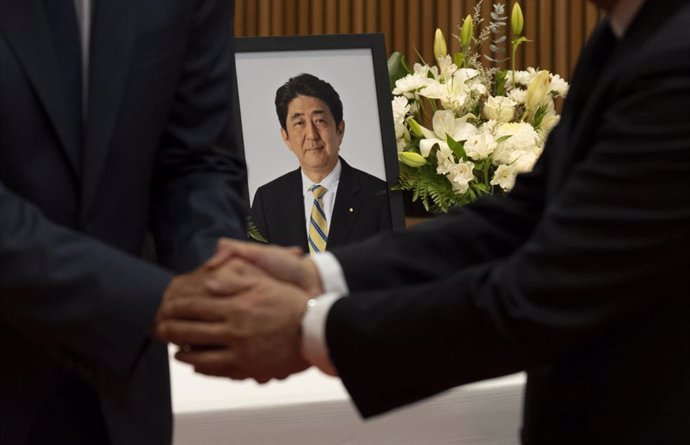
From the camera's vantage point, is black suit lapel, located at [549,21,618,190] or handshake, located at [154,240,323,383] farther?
handshake, located at [154,240,323,383]

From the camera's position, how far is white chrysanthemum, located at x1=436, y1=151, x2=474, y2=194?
2395 millimetres

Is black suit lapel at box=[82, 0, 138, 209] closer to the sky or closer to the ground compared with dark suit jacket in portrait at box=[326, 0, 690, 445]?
closer to the sky

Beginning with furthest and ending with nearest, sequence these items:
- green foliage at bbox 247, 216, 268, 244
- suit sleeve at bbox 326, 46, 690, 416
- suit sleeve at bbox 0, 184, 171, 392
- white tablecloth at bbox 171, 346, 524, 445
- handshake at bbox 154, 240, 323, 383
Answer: green foliage at bbox 247, 216, 268, 244 → white tablecloth at bbox 171, 346, 524, 445 → handshake at bbox 154, 240, 323, 383 → suit sleeve at bbox 0, 184, 171, 392 → suit sleeve at bbox 326, 46, 690, 416

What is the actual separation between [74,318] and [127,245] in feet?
0.50

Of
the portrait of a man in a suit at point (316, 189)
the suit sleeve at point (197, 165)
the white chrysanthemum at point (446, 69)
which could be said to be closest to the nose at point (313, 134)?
the portrait of a man in a suit at point (316, 189)

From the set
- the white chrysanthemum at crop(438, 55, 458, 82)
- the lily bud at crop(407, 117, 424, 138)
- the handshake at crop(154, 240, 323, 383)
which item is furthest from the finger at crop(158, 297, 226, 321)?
the white chrysanthemum at crop(438, 55, 458, 82)

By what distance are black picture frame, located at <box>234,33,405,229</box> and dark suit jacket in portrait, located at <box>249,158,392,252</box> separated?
0.02 m

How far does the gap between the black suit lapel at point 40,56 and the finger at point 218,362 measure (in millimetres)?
298

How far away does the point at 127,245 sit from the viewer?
1.50 meters

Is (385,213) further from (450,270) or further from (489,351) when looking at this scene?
(489,351)

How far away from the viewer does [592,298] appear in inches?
49.5

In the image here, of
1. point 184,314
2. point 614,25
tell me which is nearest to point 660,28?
point 614,25

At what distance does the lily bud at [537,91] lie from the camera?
249cm

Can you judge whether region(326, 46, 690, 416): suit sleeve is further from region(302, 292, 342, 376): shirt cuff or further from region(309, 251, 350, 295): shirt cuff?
region(309, 251, 350, 295): shirt cuff
